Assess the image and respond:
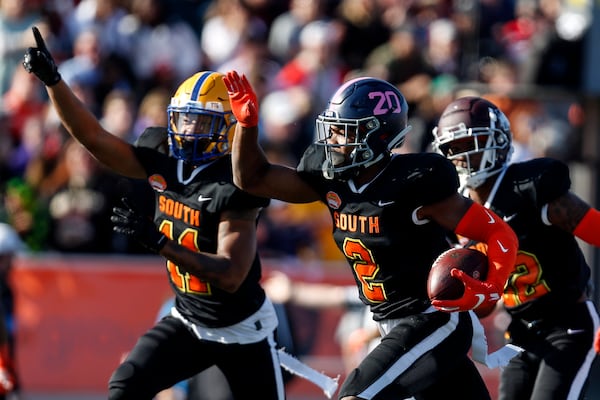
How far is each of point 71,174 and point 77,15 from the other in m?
2.22

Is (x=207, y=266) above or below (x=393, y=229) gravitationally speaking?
below

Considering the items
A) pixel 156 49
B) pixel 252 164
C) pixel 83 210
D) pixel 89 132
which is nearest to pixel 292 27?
pixel 156 49

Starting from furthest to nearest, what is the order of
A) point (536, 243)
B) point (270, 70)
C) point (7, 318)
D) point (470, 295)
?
point (270, 70) → point (7, 318) → point (536, 243) → point (470, 295)

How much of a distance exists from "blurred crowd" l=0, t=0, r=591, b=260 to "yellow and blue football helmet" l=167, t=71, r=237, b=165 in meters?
2.81

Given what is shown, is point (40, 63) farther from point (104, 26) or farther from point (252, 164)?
point (104, 26)

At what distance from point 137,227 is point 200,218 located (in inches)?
26.3

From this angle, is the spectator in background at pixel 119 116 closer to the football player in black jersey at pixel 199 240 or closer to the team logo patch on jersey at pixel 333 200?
the football player in black jersey at pixel 199 240

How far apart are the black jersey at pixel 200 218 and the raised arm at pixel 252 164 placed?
221 mm

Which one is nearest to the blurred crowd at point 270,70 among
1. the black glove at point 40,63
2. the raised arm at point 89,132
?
the raised arm at point 89,132

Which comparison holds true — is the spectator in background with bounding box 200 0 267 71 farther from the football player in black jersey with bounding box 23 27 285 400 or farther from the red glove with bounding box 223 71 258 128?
the red glove with bounding box 223 71 258 128

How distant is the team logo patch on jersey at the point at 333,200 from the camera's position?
5145 millimetres

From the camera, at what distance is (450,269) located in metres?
4.80

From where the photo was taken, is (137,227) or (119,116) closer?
(137,227)

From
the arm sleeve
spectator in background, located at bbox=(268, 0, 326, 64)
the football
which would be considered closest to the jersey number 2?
the football
